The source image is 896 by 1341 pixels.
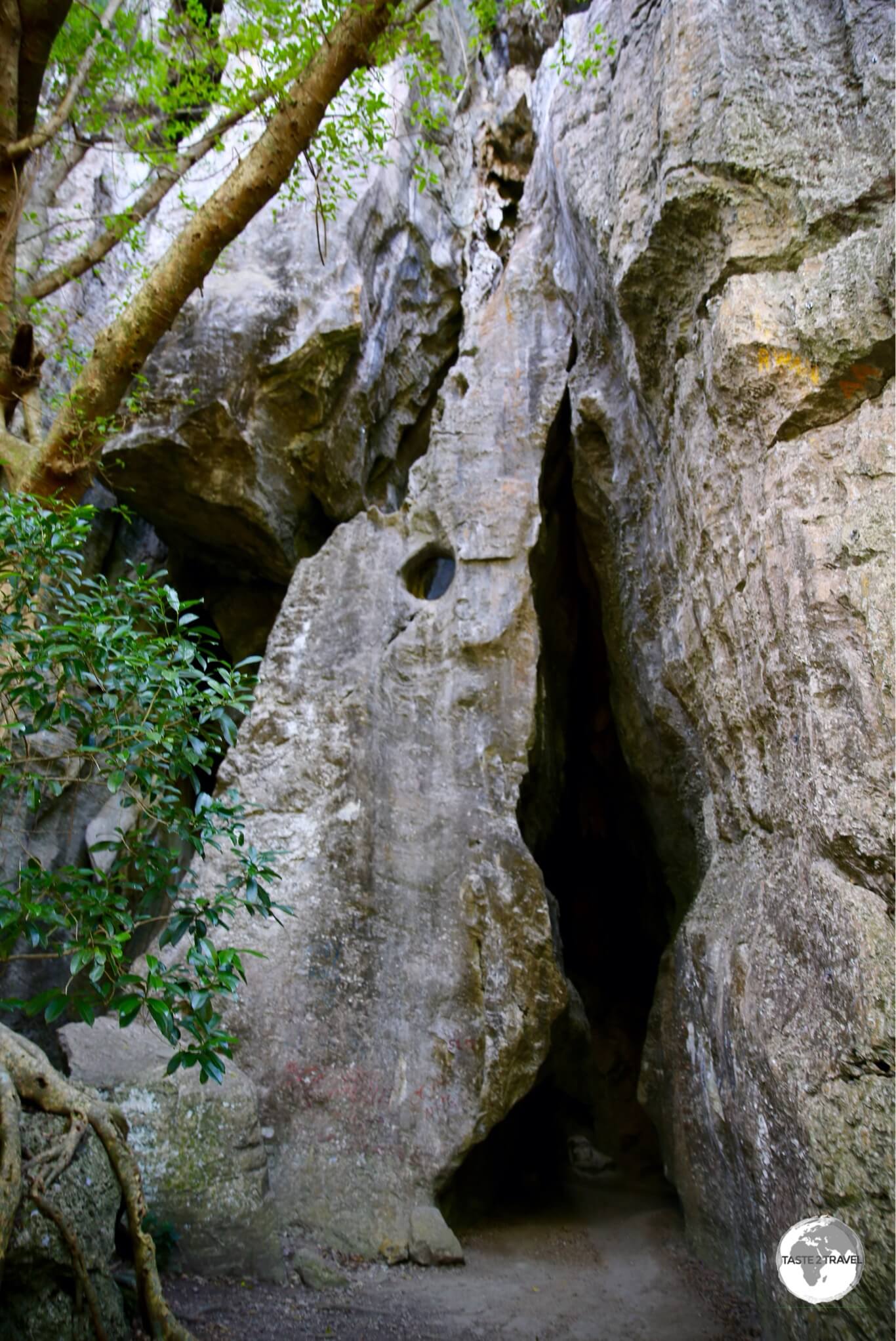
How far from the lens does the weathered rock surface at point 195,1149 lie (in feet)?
17.1

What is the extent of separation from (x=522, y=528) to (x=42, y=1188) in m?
6.43

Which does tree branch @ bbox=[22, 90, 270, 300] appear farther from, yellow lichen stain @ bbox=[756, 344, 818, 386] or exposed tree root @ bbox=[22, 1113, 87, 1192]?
exposed tree root @ bbox=[22, 1113, 87, 1192]

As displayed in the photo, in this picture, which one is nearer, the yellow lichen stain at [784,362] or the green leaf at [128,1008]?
the green leaf at [128,1008]

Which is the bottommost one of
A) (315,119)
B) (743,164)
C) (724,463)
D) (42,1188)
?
(42,1188)

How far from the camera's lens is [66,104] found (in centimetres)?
746

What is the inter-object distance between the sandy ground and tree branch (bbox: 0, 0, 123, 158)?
24.1 ft

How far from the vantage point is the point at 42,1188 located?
12.3 ft

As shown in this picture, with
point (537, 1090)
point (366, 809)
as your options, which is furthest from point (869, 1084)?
point (537, 1090)

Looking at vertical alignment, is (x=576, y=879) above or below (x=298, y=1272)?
above

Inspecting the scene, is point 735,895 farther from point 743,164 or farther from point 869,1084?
point 743,164

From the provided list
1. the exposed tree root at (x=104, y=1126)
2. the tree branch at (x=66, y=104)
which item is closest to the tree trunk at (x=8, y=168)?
the tree branch at (x=66, y=104)

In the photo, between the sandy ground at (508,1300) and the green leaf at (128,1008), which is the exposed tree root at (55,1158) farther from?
the sandy ground at (508,1300)

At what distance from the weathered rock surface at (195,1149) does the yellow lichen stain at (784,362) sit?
557cm

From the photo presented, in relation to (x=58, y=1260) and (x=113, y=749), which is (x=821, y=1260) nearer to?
(x=58, y=1260)
